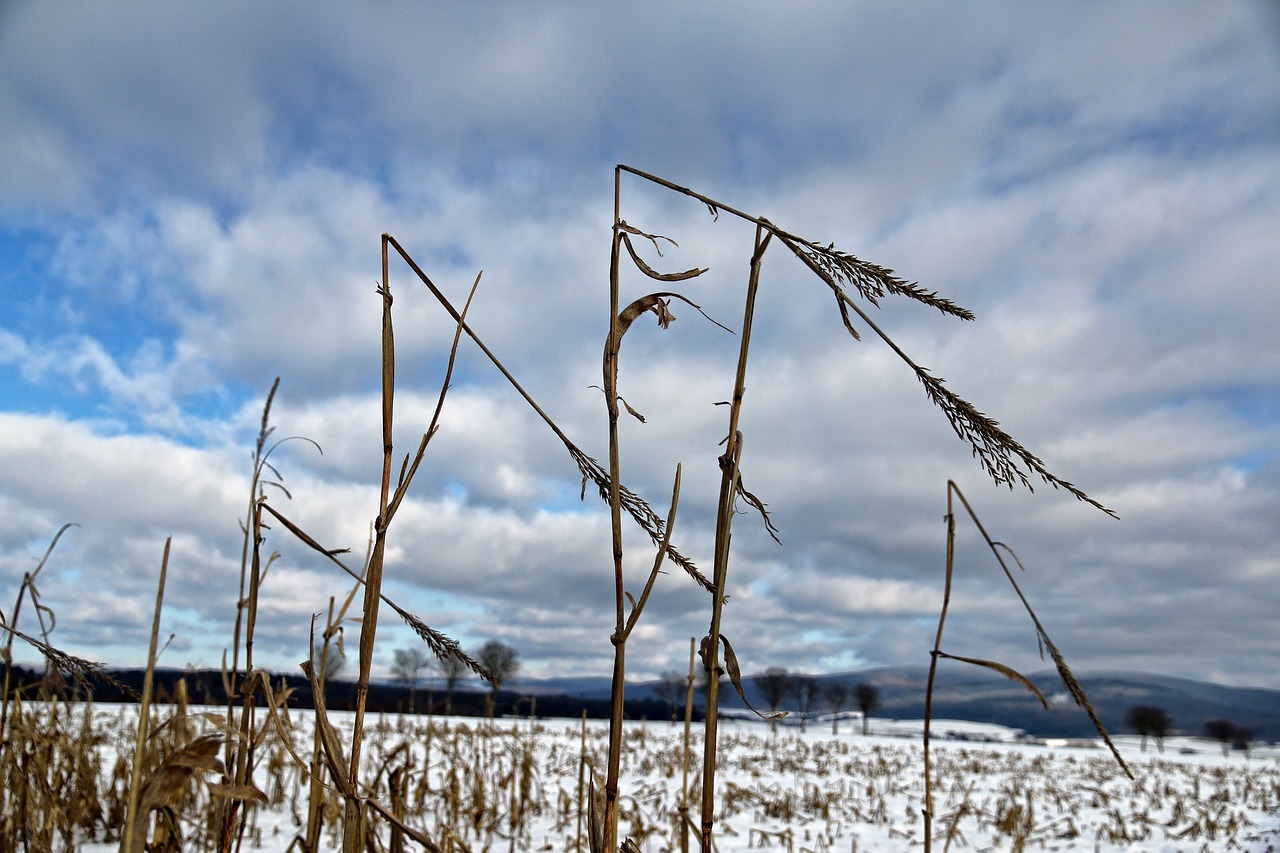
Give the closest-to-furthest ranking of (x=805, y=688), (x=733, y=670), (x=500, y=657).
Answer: (x=733, y=670) < (x=500, y=657) < (x=805, y=688)

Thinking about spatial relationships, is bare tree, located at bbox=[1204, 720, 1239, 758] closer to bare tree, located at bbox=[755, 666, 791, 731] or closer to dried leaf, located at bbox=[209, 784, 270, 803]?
bare tree, located at bbox=[755, 666, 791, 731]

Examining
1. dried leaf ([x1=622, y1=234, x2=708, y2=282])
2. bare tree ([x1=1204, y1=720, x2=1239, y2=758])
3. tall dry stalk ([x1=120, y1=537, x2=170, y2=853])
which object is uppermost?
dried leaf ([x1=622, y1=234, x2=708, y2=282])

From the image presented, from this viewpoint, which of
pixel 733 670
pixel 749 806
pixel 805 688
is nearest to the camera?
pixel 733 670

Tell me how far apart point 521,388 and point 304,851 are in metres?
0.92

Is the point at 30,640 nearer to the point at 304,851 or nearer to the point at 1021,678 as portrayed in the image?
the point at 304,851

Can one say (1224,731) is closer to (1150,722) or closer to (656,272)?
(1150,722)

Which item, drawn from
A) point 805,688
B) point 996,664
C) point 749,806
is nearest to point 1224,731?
point 805,688

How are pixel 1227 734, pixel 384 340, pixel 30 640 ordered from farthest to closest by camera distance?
pixel 1227 734 → pixel 30 640 → pixel 384 340

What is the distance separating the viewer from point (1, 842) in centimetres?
205

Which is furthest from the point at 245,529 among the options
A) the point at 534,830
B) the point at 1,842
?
the point at 534,830

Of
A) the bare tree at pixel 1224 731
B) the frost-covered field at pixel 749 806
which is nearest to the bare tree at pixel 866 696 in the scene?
the bare tree at pixel 1224 731

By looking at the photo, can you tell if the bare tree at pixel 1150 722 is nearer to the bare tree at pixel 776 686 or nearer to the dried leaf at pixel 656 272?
the bare tree at pixel 776 686

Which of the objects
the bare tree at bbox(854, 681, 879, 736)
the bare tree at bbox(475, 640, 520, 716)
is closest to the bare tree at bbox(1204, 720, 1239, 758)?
the bare tree at bbox(854, 681, 879, 736)

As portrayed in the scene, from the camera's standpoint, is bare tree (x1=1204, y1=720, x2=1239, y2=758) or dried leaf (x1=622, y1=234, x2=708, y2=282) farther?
bare tree (x1=1204, y1=720, x2=1239, y2=758)
